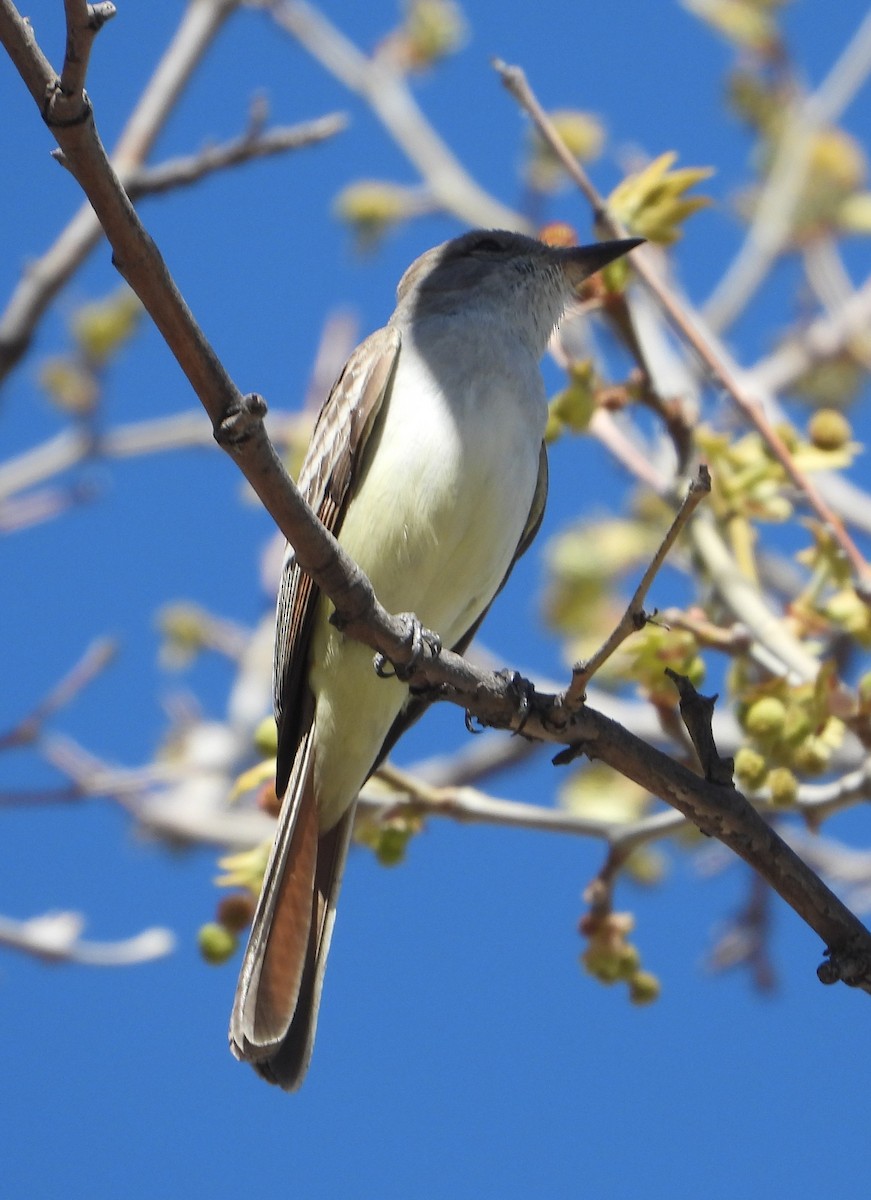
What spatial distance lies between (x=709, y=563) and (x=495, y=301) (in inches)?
51.1

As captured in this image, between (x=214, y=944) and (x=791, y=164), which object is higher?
(x=791, y=164)

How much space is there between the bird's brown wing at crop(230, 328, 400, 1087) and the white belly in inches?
2.6

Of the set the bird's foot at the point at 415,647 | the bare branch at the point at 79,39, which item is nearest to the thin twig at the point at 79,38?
the bare branch at the point at 79,39

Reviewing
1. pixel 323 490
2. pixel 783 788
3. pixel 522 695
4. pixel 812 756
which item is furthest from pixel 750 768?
pixel 323 490

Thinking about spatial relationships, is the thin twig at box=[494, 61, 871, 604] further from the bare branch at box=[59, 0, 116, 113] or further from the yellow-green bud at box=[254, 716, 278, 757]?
the bare branch at box=[59, 0, 116, 113]

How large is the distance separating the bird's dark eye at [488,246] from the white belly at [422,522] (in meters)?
1.02

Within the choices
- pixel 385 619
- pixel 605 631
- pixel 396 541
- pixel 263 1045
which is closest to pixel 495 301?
pixel 396 541

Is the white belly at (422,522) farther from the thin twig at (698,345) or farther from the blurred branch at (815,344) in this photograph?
the blurred branch at (815,344)

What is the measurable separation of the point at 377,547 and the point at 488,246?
1.80 metres

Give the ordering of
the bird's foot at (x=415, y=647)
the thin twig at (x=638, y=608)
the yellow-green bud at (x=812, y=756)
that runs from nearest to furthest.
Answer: the thin twig at (x=638, y=608)
the bird's foot at (x=415, y=647)
the yellow-green bud at (x=812, y=756)

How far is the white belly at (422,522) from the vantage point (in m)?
4.38

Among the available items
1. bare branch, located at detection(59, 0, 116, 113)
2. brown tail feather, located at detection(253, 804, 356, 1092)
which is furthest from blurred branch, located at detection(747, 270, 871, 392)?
bare branch, located at detection(59, 0, 116, 113)

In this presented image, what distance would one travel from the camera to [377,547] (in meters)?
4.39

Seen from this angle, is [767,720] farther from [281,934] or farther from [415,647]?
[281,934]
